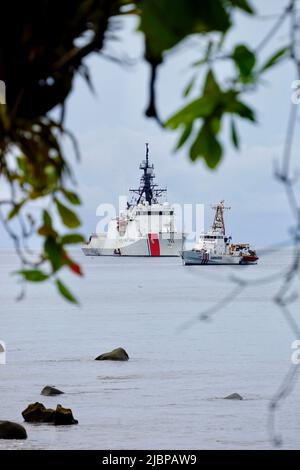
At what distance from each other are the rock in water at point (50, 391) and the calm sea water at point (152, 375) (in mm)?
119

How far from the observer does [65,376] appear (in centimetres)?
2256

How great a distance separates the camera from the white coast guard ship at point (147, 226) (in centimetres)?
9562

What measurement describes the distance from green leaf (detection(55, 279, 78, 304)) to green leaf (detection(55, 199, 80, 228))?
101 mm

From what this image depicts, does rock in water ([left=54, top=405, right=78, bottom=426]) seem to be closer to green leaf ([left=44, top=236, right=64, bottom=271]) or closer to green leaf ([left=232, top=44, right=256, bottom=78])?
green leaf ([left=44, top=236, right=64, bottom=271])

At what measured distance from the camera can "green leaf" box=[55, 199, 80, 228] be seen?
111 cm

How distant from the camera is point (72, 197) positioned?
Answer: 117cm

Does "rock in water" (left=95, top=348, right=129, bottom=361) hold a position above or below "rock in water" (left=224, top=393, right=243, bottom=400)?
below

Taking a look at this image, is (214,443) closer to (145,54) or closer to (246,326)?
(145,54)

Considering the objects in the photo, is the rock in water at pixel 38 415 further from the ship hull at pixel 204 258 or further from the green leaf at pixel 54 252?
the ship hull at pixel 204 258

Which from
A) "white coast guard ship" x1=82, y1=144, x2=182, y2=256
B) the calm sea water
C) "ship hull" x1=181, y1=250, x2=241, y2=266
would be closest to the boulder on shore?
the calm sea water

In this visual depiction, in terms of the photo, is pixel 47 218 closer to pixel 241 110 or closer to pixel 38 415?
pixel 241 110

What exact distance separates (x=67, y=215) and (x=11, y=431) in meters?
12.8

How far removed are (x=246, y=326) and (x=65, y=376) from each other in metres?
16.6

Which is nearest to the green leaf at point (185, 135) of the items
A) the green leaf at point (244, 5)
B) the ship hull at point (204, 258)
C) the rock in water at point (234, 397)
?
the green leaf at point (244, 5)
